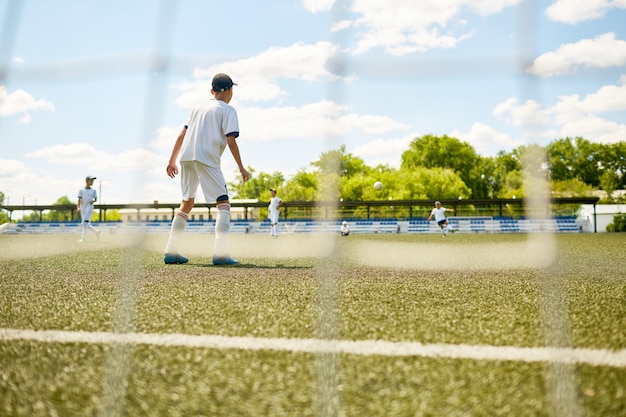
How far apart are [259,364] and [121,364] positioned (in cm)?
43

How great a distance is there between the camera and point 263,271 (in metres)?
4.38

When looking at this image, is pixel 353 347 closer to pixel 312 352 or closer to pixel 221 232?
pixel 312 352

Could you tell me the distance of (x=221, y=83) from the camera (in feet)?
16.8

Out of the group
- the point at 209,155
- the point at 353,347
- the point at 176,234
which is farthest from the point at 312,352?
the point at 176,234

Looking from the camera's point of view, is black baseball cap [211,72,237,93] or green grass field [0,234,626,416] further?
black baseball cap [211,72,237,93]

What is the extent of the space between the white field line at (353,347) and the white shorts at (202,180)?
3.15 metres

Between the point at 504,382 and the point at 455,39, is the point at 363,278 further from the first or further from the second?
the point at 504,382

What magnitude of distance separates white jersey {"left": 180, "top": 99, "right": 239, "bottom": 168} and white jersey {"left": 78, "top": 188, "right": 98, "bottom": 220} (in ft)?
30.2

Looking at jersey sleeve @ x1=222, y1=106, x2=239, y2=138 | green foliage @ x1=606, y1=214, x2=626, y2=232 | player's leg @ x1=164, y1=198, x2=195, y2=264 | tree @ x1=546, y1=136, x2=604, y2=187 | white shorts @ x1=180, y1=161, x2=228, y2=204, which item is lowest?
green foliage @ x1=606, y1=214, x2=626, y2=232

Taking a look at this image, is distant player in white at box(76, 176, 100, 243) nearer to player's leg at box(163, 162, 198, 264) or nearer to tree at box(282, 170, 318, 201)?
player's leg at box(163, 162, 198, 264)

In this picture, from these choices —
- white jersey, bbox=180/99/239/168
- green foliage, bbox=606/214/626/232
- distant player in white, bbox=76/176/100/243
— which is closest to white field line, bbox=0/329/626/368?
white jersey, bbox=180/99/239/168

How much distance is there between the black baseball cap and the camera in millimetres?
5102

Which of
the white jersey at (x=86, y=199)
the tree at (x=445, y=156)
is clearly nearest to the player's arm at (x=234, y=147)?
the white jersey at (x=86, y=199)

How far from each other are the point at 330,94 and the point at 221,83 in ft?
9.09
